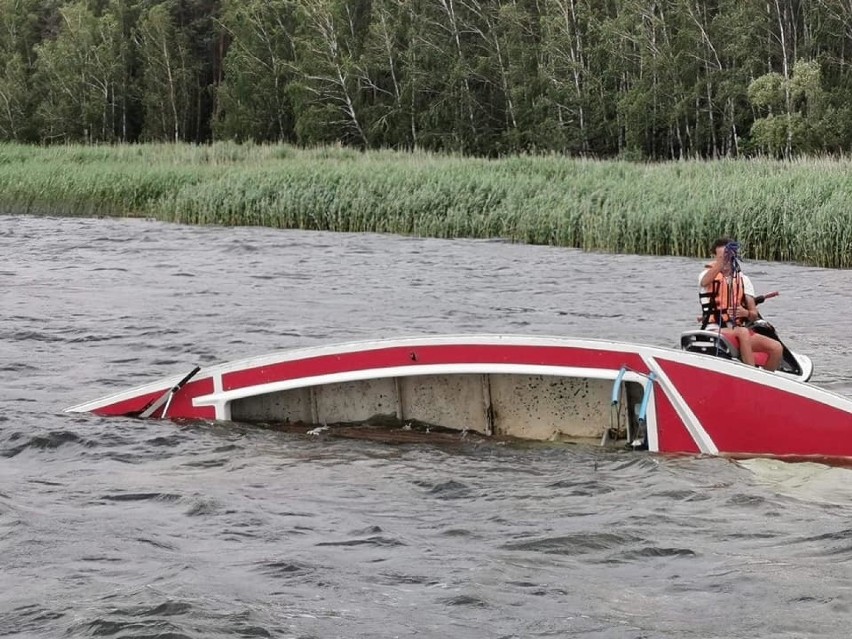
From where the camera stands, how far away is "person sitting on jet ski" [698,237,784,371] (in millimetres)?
9062

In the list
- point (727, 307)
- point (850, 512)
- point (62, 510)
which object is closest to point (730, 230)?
point (727, 307)

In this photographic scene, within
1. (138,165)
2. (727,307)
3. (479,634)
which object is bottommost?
(479,634)

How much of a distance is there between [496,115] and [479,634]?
44267mm

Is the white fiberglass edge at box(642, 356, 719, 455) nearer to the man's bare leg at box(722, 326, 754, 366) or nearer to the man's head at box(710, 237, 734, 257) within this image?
the man's bare leg at box(722, 326, 754, 366)

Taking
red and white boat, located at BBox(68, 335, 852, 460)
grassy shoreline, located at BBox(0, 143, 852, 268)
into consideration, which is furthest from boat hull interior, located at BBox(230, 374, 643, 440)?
grassy shoreline, located at BBox(0, 143, 852, 268)

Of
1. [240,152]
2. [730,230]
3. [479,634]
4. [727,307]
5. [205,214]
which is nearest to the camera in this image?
[479,634]

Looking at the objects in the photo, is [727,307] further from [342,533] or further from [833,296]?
[833,296]

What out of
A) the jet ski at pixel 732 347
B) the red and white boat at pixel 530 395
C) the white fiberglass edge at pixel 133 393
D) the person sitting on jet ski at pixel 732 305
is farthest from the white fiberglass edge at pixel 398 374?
the person sitting on jet ski at pixel 732 305

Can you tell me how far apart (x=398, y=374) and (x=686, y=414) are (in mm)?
1981

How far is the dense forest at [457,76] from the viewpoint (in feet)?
Answer: 133

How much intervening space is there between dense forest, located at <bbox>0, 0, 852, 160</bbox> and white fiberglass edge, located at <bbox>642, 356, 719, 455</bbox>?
94.7 ft

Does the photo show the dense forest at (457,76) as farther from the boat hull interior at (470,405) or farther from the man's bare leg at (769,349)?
the boat hull interior at (470,405)

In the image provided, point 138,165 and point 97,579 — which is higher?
point 138,165

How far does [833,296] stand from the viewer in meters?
16.9
